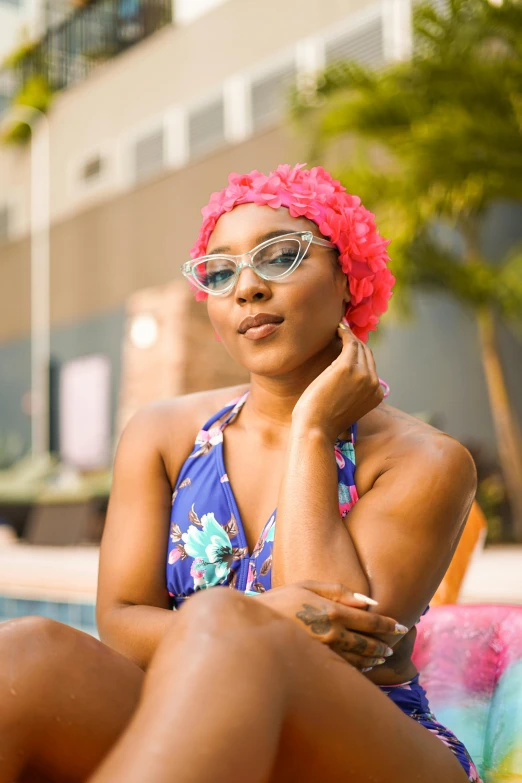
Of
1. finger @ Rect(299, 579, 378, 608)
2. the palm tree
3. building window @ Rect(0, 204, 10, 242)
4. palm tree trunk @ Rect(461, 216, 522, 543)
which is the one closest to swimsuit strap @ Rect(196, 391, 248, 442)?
finger @ Rect(299, 579, 378, 608)

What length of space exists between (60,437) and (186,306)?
498 cm

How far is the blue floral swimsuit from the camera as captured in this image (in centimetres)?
181

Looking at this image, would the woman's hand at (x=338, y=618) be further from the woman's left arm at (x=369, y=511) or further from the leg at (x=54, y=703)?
the leg at (x=54, y=703)

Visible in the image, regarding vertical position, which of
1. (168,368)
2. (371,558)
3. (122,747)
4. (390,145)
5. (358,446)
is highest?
(390,145)

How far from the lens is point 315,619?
1.42 metres

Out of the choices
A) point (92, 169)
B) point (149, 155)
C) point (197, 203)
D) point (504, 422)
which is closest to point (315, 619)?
point (504, 422)

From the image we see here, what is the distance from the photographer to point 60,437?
52.0ft

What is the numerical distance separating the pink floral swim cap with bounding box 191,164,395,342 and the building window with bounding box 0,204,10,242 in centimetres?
1739

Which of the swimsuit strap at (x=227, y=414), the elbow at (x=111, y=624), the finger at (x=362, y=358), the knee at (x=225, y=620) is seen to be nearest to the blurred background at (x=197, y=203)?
the swimsuit strap at (x=227, y=414)

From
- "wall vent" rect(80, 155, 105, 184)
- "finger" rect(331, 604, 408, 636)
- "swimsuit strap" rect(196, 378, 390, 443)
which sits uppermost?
"wall vent" rect(80, 155, 105, 184)

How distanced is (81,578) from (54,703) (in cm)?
511

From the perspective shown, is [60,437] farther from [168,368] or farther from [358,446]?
[358,446]

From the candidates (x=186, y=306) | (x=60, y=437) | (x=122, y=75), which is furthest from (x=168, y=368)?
(x=122, y=75)

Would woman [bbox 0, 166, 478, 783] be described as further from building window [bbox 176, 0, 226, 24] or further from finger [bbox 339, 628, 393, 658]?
building window [bbox 176, 0, 226, 24]
